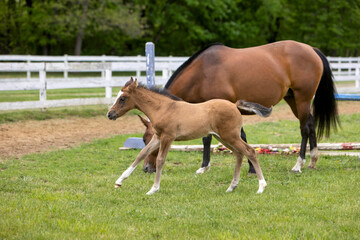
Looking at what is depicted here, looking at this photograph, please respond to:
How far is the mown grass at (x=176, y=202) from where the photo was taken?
4676 millimetres

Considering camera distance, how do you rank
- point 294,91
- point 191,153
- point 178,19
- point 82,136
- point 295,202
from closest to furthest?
point 295,202 < point 294,91 < point 191,153 < point 82,136 < point 178,19

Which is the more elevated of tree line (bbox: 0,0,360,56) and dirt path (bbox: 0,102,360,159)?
tree line (bbox: 0,0,360,56)

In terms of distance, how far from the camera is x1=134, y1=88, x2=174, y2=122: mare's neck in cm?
657

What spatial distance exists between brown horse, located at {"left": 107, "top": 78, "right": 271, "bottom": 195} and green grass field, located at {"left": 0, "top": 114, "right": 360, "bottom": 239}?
421mm

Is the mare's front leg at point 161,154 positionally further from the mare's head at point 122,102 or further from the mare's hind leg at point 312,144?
the mare's hind leg at point 312,144

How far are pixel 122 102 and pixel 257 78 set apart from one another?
8.48 feet

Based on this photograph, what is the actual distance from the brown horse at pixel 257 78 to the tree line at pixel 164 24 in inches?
1075

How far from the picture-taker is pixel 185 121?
6352 millimetres

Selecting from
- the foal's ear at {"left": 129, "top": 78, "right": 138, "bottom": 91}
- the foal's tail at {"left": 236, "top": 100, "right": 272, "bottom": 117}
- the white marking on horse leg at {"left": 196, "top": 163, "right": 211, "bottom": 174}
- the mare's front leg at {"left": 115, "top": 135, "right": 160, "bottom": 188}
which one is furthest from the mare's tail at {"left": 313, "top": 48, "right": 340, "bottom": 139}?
the foal's ear at {"left": 129, "top": 78, "right": 138, "bottom": 91}

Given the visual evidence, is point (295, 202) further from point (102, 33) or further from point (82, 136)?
point (102, 33)

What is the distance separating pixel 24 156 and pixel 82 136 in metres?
2.44

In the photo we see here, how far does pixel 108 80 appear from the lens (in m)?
15.8

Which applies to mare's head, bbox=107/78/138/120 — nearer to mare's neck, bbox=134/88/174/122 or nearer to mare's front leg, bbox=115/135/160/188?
mare's neck, bbox=134/88/174/122

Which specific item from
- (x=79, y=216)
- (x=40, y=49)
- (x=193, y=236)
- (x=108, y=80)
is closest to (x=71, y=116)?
(x=108, y=80)
